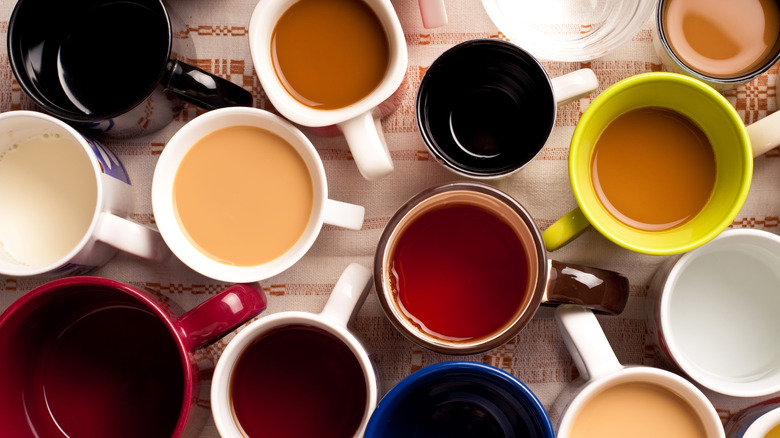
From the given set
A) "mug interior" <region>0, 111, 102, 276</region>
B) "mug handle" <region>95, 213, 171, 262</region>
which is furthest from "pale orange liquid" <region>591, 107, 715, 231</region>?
"mug interior" <region>0, 111, 102, 276</region>

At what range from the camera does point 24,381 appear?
0.89 meters

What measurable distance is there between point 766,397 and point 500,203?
557mm

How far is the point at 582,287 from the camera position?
79cm

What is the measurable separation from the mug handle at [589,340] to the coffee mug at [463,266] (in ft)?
0.10

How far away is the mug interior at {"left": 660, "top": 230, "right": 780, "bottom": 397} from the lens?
0.92m

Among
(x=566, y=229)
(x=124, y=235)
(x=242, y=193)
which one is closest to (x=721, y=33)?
(x=566, y=229)

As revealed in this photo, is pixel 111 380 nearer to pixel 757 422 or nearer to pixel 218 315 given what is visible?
→ pixel 218 315

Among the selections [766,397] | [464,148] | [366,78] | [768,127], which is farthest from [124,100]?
[766,397]

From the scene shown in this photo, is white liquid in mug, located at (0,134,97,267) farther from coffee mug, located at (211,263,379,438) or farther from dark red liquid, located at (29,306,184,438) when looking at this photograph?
coffee mug, located at (211,263,379,438)

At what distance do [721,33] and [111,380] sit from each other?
1.07 m

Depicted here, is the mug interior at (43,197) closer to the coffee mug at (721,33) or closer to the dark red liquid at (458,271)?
the dark red liquid at (458,271)

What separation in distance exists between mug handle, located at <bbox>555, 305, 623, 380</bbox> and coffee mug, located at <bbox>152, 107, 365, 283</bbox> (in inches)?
15.7

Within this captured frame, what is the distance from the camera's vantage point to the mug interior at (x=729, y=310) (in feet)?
3.01

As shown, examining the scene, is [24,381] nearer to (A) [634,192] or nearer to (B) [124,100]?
(B) [124,100]
